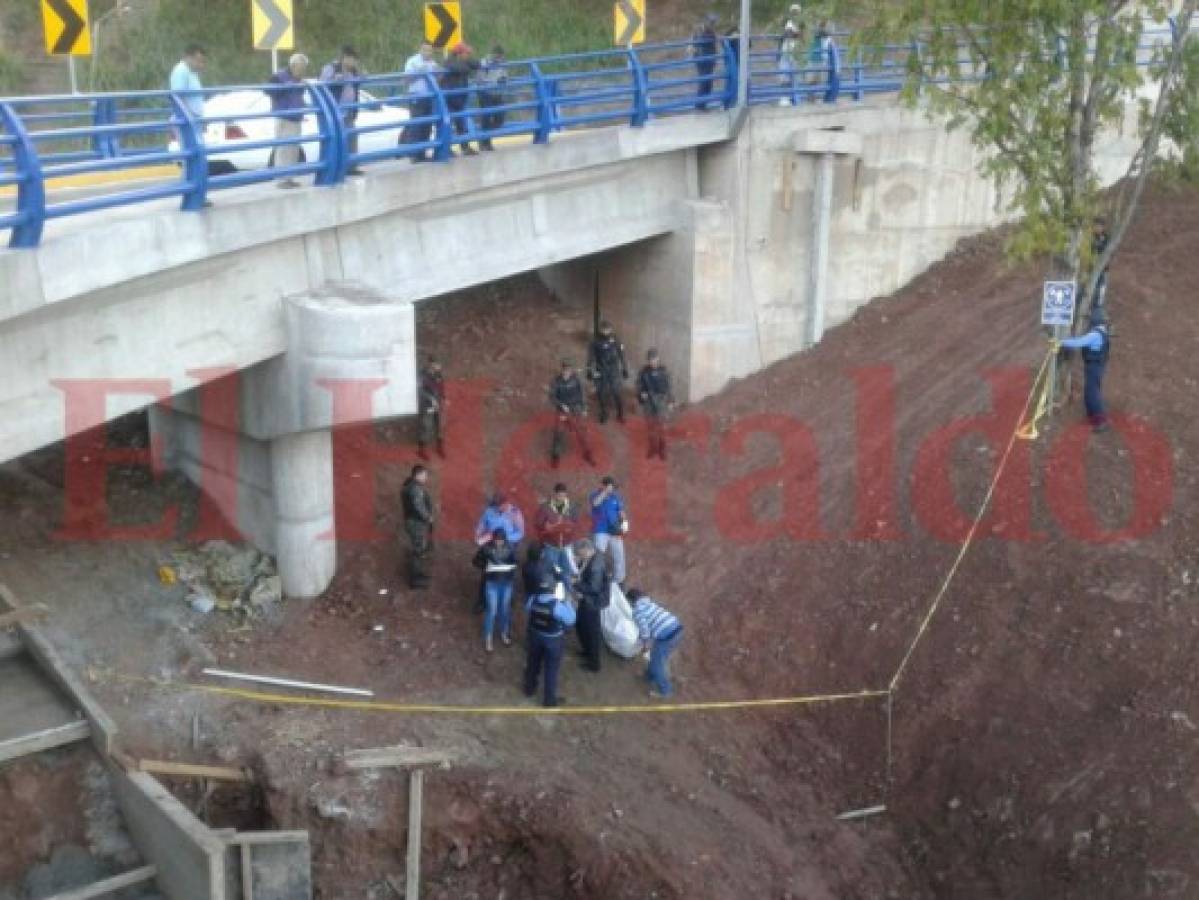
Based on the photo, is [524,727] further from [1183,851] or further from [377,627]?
[1183,851]

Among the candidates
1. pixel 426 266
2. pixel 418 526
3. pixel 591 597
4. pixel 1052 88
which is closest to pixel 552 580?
pixel 591 597

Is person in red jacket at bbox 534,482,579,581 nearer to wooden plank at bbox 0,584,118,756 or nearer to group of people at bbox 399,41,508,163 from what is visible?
group of people at bbox 399,41,508,163

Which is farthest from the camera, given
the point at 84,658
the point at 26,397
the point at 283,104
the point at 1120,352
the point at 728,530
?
the point at 1120,352

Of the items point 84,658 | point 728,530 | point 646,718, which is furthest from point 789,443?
point 84,658

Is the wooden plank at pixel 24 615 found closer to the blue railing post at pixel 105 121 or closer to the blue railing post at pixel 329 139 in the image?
the blue railing post at pixel 329 139

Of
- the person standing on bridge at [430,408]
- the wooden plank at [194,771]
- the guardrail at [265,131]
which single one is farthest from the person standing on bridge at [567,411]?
the wooden plank at [194,771]

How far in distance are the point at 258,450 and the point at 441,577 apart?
2335 millimetres

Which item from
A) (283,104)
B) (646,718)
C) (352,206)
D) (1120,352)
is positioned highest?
(283,104)

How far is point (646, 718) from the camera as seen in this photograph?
1227cm

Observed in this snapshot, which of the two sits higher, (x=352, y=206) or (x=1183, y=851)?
(x=352, y=206)

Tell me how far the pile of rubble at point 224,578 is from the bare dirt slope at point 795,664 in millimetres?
241

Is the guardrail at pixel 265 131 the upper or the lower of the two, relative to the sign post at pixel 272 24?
lower

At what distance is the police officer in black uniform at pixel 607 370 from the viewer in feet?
53.9

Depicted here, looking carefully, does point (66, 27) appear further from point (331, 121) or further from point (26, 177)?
point (26, 177)
